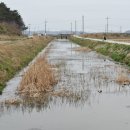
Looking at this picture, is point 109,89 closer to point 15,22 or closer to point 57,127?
point 57,127

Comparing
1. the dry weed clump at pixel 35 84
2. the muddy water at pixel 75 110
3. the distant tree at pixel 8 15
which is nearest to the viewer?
the muddy water at pixel 75 110

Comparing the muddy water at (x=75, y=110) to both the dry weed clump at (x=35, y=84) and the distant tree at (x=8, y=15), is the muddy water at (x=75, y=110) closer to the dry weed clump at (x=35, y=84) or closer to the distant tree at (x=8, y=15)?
the dry weed clump at (x=35, y=84)

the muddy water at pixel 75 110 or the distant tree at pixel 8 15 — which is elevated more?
the distant tree at pixel 8 15

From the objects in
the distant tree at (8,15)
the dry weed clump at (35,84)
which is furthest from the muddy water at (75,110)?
the distant tree at (8,15)

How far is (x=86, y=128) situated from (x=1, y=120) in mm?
2976

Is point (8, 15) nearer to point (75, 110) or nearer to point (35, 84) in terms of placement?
point (35, 84)

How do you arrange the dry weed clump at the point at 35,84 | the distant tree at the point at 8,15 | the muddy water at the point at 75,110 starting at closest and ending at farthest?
the muddy water at the point at 75,110 < the dry weed clump at the point at 35,84 < the distant tree at the point at 8,15

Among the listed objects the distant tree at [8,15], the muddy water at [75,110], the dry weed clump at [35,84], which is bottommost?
the muddy water at [75,110]

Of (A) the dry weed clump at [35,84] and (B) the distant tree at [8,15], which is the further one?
(B) the distant tree at [8,15]

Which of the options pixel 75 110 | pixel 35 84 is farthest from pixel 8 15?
pixel 75 110

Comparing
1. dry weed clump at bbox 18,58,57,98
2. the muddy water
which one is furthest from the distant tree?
the muddy water

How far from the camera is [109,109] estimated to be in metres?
14.4

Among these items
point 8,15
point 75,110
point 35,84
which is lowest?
point 75,110

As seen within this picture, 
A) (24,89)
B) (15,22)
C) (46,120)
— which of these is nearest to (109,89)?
(24,89)
